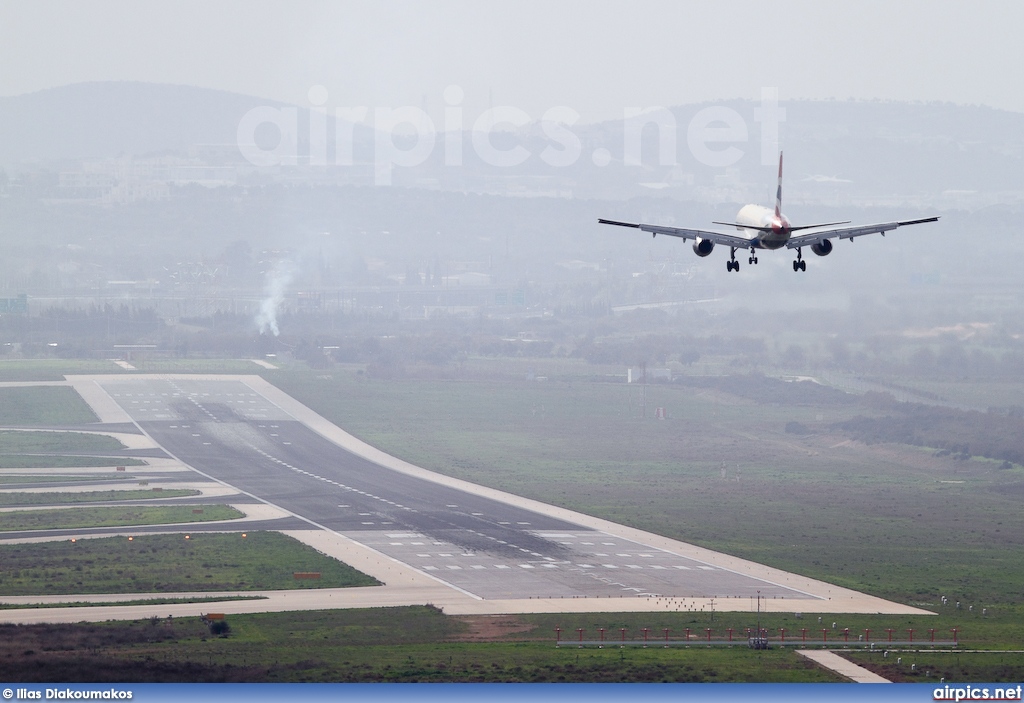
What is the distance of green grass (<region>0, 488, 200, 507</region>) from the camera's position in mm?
156250

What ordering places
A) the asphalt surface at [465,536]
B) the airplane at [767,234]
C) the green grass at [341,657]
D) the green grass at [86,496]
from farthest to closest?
the green grass at [86,496] < the asphalt surface at [465,536] < the airplane at [767,234] < the green grass at [341,657]

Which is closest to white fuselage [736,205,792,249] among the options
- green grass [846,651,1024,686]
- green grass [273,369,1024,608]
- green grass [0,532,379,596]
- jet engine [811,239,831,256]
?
jet engine [811,239,831,256]

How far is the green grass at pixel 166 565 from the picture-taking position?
365ft

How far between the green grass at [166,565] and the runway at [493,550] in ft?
13.1

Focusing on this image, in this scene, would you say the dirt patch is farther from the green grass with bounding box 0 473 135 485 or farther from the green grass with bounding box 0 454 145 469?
the green grass with bounding box 0 454 145 469

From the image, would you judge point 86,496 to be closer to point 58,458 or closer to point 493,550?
point 58,458

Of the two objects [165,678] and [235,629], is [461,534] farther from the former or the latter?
[165,678]

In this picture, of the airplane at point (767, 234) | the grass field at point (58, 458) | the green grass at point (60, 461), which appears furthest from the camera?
the grass field at point (58, 458)

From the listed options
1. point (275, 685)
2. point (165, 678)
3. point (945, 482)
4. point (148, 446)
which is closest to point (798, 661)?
point (275, 685)

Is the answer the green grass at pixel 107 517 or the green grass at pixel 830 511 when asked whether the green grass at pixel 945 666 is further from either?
the green grass at pixel 107 517

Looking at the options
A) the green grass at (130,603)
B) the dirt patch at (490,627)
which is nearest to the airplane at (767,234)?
the dirt patch at (490,627)

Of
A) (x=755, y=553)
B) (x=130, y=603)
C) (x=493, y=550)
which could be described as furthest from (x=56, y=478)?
(x=755, y=553)

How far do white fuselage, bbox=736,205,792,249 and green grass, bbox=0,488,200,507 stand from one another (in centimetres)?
9208

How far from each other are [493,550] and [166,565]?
2807 cm
